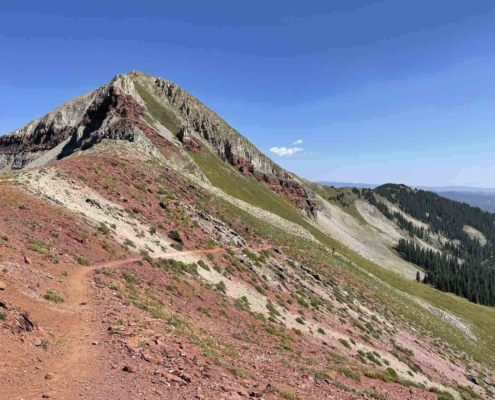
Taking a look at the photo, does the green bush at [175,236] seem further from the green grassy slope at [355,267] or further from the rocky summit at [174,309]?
the green grassy slope at [355,267]

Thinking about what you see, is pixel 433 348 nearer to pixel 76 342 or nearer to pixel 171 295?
pixel 171 295

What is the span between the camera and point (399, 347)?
123 ft

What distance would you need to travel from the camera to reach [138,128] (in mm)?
79125

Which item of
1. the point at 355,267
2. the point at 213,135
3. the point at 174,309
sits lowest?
the point at 355,267

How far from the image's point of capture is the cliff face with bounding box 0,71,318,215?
86.1 metres

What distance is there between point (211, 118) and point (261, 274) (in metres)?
99.7

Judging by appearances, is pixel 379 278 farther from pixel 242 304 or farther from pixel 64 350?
pixel 64 350

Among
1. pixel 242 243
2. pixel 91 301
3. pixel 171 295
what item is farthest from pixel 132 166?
pixel 91 301

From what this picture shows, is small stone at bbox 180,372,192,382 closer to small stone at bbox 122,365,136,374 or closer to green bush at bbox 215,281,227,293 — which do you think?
small stone at bbox 122,365,136,374

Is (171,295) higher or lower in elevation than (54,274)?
lower

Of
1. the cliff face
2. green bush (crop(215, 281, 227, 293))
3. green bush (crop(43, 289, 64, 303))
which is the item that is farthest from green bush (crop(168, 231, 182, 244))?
the cliff face

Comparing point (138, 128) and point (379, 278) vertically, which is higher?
point (138, 128)

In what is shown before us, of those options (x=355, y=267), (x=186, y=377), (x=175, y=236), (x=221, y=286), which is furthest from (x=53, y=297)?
(x=355, y=267)

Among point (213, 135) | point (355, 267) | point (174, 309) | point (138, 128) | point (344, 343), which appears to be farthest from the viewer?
point (213, 135)
